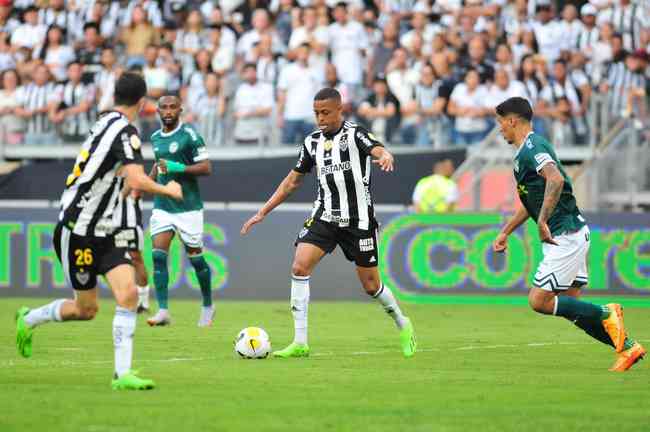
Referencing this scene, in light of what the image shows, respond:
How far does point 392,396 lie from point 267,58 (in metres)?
15.5

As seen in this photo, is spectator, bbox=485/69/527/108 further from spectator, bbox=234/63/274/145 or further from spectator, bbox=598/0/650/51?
spectator, bbox=234/63/274/145

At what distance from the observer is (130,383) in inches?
364

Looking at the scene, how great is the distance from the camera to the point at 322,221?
12.5 m

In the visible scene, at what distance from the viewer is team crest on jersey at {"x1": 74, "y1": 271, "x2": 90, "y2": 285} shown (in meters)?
9.51

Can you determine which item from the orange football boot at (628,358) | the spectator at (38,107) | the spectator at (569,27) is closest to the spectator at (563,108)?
the spectator at (569,27)

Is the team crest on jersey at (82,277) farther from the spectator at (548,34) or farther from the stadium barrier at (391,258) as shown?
the spectator at (548,34)

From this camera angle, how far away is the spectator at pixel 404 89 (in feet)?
72.3

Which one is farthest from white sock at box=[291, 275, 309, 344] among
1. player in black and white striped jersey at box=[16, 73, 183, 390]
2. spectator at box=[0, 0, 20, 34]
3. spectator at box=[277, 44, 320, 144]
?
spectator at box=[0, 0, 20, 34]

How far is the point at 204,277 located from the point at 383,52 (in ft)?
29.7

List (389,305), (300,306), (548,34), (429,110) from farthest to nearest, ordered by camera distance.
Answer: (548,34)
(429,110)
(389,305)
(300,306)

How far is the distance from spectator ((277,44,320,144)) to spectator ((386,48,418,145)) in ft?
4.33

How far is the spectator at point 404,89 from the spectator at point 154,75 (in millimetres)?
3994

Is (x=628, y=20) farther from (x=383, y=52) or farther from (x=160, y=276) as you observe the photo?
(x=160, y=276)

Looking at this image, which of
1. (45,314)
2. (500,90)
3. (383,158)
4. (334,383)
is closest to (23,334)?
(45,314)
